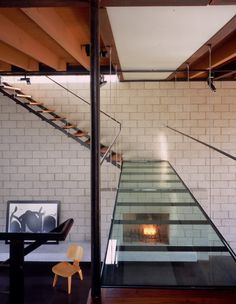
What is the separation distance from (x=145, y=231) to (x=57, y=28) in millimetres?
2026

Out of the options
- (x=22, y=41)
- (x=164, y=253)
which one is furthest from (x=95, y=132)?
(x=22, y=41)

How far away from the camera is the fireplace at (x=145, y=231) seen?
10.0 feet

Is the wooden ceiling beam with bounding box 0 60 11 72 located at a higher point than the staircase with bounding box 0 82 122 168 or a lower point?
higher

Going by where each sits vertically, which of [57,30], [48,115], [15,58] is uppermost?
[15,58]

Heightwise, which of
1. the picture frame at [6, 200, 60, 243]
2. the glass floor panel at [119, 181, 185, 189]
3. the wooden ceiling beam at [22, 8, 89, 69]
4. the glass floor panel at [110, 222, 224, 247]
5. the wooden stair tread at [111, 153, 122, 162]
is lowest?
the picture frame at [6, 200, 60, 243]

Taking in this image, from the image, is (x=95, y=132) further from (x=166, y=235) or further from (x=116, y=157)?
(x=116, y=157)

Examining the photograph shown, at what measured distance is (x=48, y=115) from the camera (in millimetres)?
7230

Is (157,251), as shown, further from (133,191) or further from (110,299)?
(133,191)

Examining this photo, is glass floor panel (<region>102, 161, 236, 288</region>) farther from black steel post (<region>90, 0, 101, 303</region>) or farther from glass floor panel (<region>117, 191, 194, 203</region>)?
black steel post (<region>90, 0, 101, 303</region>)

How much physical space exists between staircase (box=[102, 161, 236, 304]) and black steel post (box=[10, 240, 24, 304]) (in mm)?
495

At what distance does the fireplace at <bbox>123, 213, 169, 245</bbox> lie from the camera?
3059mm

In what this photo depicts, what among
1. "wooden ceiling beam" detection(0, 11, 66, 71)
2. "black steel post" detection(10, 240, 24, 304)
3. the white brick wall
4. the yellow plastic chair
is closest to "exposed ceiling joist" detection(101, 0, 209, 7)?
"wooden ceiling beam" detection(0, 11, 66, 71)

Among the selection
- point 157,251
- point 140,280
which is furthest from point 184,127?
point 140,280

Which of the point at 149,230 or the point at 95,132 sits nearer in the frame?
the point at 95,132
